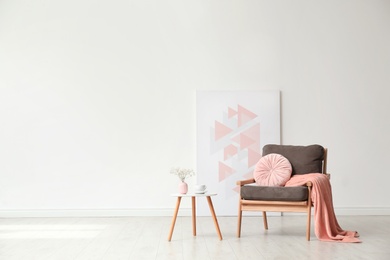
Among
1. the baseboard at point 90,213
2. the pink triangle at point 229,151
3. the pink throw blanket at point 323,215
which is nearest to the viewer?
the pink throw blanket at point 323,215

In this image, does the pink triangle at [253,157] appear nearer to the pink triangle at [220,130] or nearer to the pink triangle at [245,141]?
the pink triangle at [245,141]

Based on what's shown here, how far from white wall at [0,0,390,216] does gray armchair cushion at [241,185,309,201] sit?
1.90 meters

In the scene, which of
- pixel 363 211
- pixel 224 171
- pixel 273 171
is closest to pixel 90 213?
pixel 224 171

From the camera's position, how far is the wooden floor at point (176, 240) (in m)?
4.61

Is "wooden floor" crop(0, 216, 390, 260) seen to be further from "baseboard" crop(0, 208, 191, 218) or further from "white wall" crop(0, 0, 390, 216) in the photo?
"white wall" crop(0, 0, 390, 216)

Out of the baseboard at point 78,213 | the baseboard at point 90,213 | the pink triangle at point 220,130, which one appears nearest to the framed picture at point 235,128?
the pink triangle at point 220,130

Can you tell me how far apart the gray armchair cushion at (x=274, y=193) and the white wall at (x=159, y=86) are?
190 centimetres

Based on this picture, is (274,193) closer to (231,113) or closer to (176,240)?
(176,240)

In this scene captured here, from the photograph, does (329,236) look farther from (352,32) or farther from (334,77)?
(352,32)

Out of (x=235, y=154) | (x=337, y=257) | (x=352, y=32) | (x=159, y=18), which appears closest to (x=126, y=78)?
(x=159, y=18)

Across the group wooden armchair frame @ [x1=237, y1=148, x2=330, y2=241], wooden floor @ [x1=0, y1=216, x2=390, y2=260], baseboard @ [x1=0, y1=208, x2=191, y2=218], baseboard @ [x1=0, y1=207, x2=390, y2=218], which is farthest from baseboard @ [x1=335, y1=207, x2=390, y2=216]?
baseboard @ [x1=0, y1=208, x2=191, y2=218]

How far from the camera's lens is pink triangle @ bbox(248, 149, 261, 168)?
7.38 metres

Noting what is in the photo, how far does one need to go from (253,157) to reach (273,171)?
143 centimetres

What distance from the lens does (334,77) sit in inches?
296
